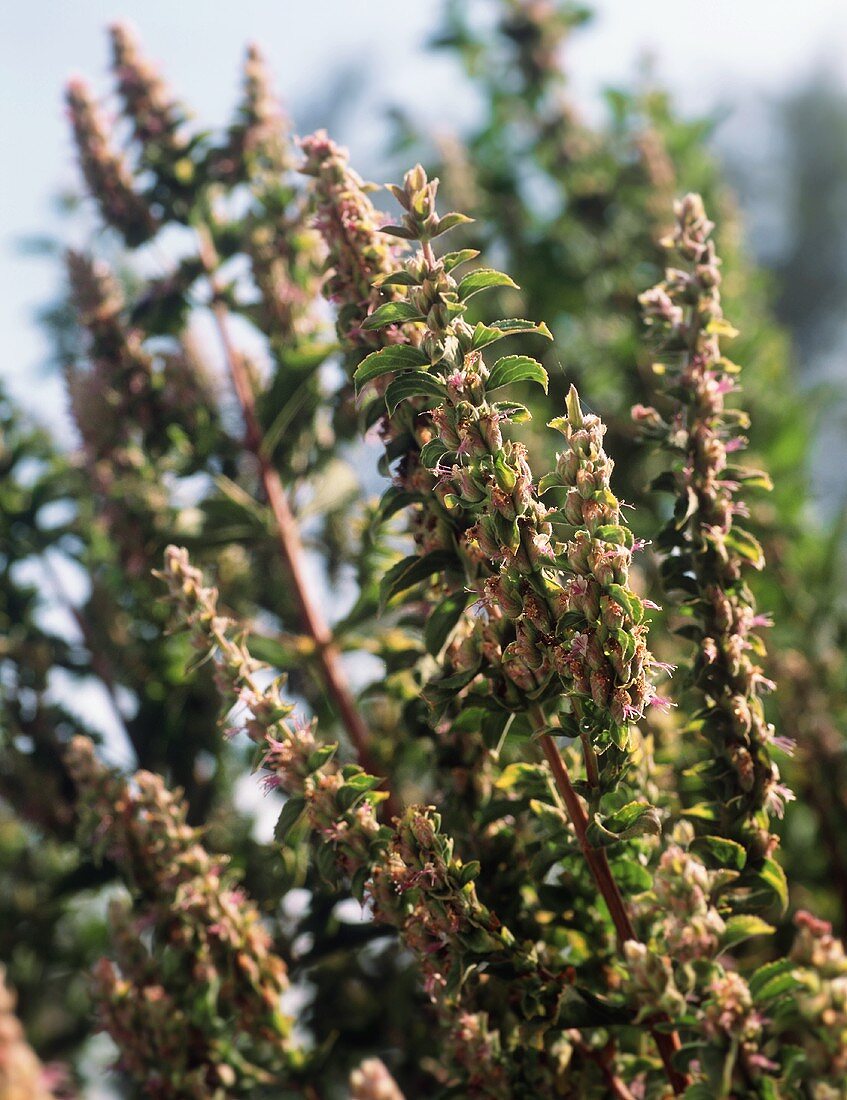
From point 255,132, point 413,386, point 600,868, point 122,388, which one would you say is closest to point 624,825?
point 600,868

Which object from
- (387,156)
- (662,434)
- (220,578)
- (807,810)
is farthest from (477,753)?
(387,156)

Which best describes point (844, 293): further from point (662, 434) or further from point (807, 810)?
point (662, 434)

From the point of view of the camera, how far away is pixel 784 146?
6125 millimetres

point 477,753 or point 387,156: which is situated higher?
point 387,156

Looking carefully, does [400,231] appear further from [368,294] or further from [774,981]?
[774,981]

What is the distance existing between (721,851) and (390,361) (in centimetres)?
48

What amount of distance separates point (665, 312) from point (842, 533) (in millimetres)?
1169

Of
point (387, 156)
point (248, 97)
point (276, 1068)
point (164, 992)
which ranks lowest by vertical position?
point (276, 1068)

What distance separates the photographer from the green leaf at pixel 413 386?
83cm

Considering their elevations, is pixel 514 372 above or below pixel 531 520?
above

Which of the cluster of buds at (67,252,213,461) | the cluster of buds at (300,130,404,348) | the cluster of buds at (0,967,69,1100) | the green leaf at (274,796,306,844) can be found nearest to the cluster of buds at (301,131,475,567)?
the cluster of buds at (300,130,404,348)

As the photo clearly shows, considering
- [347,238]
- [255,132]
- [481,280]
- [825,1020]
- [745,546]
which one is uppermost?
[255,132]

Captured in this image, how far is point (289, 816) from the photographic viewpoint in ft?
3.05

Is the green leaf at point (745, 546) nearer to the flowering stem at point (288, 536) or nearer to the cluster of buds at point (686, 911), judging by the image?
the cluster of buds at point (686, 911)
